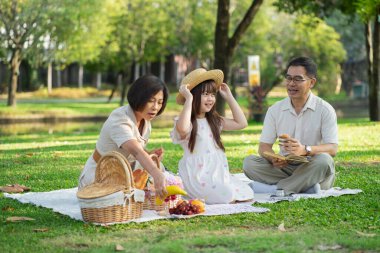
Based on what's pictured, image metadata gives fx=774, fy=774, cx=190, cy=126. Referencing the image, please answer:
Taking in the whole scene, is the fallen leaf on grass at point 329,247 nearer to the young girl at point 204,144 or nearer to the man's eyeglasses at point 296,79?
the young girl at point 204,144

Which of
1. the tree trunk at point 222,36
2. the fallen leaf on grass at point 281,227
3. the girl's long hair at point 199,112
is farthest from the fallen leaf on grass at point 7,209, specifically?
the tree trunk at point 222,36

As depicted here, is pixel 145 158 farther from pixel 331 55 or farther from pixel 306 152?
pixel 331 55

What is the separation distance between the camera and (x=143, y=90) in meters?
6.99

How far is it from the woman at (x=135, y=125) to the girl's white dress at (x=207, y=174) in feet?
1.87

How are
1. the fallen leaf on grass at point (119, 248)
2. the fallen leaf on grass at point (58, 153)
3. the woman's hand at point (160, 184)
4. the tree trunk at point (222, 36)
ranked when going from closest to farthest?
the fallen leaf on grass at point (119, 248), the woman's hand at point (160, 184), the fallen leaf on grass at point (58, 153), the tree trunk at point (222, 36)

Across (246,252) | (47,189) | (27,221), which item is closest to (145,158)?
(27,221)

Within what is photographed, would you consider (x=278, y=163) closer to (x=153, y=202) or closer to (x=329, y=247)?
(x=153, y=202)

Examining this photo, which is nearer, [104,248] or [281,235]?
[104,248]

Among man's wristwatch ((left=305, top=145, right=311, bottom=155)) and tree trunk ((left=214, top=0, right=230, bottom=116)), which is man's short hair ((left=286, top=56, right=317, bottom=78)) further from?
tree trunk ((left=214, top=0, right=230, bottom=116))

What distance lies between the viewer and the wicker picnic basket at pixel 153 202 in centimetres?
700

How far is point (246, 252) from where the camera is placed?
5266 mm

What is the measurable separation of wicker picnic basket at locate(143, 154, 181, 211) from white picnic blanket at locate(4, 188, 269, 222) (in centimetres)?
7

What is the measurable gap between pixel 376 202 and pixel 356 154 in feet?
15.8

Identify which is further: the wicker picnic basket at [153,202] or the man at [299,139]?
the man at [299,139]
